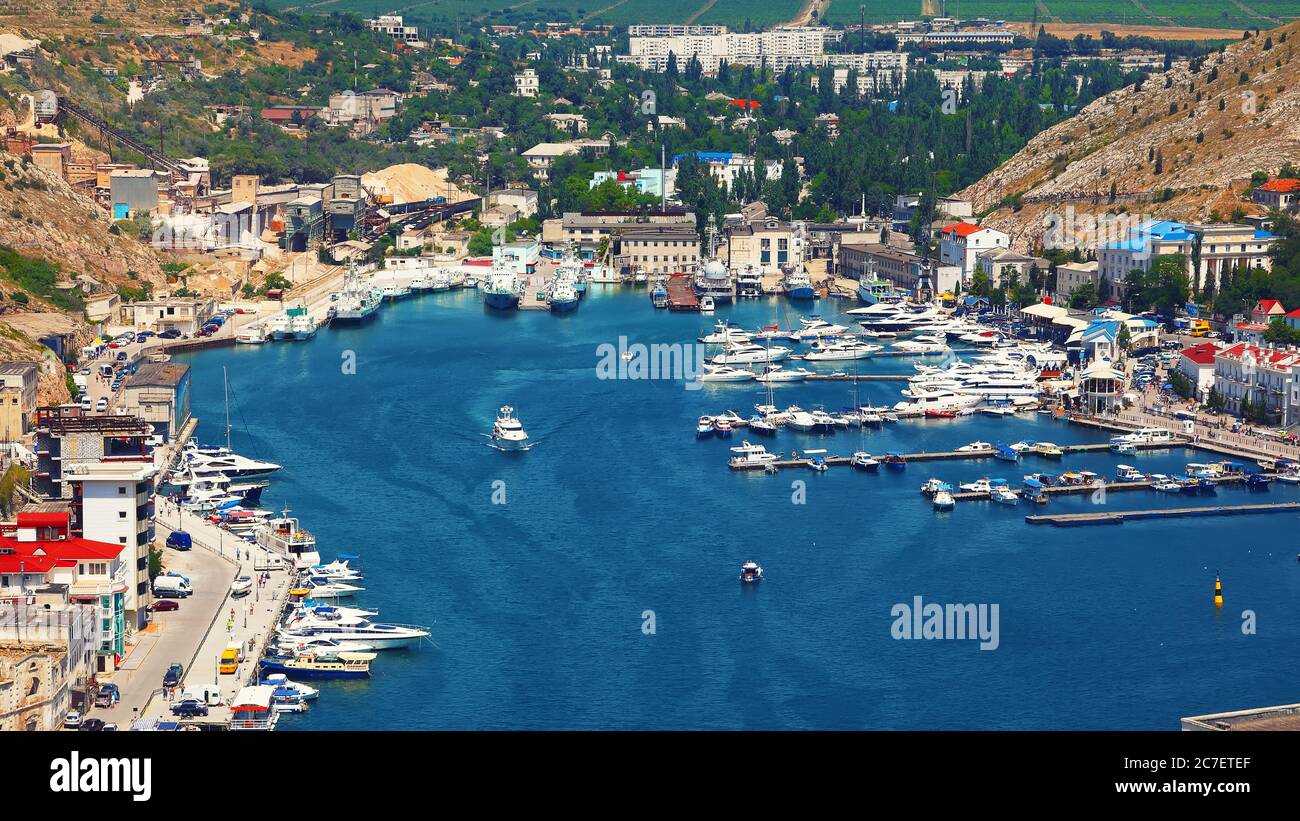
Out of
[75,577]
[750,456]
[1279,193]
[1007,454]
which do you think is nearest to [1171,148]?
[1279,193]

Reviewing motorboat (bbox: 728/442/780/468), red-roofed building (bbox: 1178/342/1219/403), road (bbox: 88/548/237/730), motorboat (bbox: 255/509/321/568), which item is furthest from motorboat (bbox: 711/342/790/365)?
road (bbox: 88/548/237/730)

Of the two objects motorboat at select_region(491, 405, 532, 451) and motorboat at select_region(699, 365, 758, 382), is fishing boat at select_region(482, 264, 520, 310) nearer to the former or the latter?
motorboat at select_region(699, 365, 758, 382)

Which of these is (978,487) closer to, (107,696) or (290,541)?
(290,541)

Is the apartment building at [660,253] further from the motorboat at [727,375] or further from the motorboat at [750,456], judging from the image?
the motorboat at [750,456]

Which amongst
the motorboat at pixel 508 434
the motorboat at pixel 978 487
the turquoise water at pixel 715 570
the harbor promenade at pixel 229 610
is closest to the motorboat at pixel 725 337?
the turquoise water at pixel 715 570

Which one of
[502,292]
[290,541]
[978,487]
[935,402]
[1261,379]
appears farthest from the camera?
[502,292]

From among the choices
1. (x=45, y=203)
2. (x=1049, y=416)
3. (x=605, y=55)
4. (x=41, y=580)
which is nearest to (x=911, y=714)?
(x=41, y=580)

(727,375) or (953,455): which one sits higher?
(727,375)
